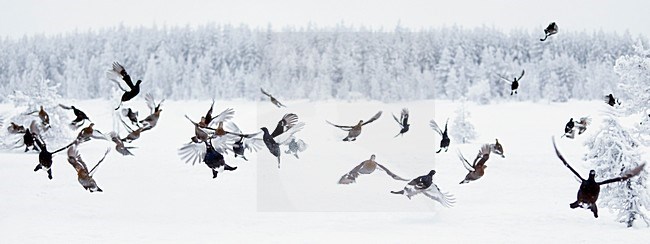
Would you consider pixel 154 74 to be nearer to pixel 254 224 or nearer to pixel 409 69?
pixel 409 69

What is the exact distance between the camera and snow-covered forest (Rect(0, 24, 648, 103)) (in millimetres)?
73375

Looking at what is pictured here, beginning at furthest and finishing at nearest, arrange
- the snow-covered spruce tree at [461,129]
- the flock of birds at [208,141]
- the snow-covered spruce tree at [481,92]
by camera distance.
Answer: the snow-covered spruce tree at [481,92]
the snow-covered spruce tree at [461,129]
the flock of birds at [208,141]

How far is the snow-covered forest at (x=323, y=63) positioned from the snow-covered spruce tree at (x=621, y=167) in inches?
2074

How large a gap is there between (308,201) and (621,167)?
10.5 metres

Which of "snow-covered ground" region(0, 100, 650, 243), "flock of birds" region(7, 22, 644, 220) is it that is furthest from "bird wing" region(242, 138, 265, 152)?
"snow-covered ground" region(0, 100, 650, 243)

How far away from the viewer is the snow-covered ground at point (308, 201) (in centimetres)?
1460

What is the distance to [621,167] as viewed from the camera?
14.9m

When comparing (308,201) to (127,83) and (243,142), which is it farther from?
(127,83)

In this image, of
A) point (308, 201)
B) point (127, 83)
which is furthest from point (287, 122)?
point (308, 201)

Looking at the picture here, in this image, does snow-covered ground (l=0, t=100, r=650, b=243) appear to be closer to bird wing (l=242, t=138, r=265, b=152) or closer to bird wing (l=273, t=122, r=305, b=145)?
bird wing (l=273, t=122, r=305, b=145)

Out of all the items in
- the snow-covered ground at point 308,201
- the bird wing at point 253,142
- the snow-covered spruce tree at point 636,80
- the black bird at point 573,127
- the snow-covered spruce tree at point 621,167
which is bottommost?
the snow-covered ground at point 308,201

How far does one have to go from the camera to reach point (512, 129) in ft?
167

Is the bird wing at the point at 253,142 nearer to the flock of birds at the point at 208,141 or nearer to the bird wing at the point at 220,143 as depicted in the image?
the flock of birds at the point at 208,141

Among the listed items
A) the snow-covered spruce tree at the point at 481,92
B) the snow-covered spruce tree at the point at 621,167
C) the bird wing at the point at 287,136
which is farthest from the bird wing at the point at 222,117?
the snow-covered spruce tree at the point at 481,92
